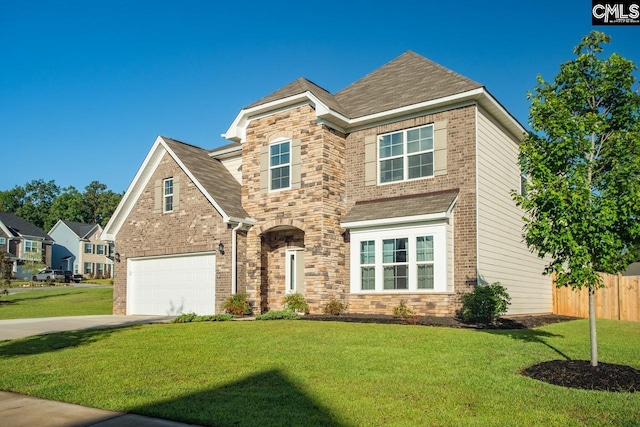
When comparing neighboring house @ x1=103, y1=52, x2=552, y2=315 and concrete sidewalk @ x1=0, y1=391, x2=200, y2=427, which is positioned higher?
neighboring house @ x1=103, y1=52, x2=552, y2=315

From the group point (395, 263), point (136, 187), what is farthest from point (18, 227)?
point (395, 263)

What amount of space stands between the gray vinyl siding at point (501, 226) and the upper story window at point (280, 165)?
21.1 ft

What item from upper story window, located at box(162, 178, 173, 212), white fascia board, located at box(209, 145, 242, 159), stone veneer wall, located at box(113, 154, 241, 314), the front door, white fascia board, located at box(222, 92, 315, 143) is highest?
white fascia board, located at box(222, 92, 315, 143)

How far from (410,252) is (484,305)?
9.31ft

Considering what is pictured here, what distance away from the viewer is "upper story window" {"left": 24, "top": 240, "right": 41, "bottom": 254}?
65.4 m

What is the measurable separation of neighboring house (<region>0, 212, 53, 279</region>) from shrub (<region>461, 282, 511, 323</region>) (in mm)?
56906

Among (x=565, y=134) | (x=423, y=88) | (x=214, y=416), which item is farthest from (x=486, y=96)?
(x=214, y=416)

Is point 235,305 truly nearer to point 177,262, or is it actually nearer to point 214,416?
point 177,262

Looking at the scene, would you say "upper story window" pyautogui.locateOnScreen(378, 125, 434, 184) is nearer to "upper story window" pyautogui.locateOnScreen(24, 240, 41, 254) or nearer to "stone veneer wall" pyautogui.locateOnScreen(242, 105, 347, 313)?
"stone veneer wall" pyautogui.locateOnScreen(242, 105, 347, 313)

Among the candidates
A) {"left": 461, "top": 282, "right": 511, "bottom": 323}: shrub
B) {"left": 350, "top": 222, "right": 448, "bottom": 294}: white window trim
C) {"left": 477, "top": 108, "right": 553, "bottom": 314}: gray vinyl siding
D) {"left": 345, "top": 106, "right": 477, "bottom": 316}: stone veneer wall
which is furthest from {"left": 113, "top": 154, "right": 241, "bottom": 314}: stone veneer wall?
{"left": 477, "top": 108, "right": 553, "bottom": 314}: gray vinyl siding

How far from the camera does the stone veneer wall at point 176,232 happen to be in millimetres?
19031

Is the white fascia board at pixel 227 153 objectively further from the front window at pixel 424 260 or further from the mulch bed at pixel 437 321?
the front window at pixel 424 260

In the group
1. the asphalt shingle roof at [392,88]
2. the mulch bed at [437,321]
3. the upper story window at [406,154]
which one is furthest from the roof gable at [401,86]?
the mulch bed at [437,321]

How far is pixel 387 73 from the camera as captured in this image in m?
20.6
